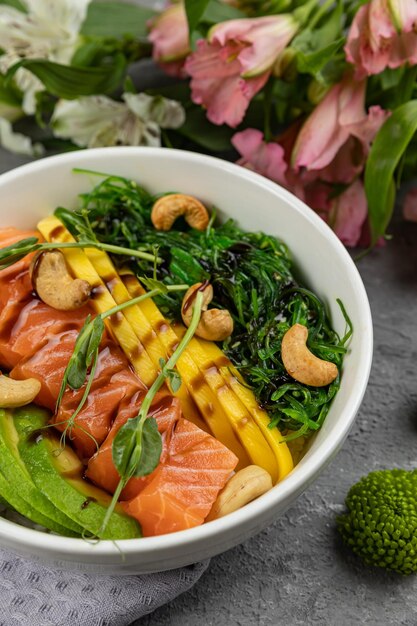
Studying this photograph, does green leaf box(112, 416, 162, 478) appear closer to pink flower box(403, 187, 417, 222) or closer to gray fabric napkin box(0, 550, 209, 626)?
gray fabric napkin box(0, 550, 209, 626)

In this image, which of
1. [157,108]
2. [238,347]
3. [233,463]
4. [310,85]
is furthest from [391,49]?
[233,463]

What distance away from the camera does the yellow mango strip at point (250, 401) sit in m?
2.28

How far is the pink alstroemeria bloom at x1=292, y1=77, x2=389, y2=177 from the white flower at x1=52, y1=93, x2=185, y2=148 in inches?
23.7

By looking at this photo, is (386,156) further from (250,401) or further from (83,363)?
(83,363)

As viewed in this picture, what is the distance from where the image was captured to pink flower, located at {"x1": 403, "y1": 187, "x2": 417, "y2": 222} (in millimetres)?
3416

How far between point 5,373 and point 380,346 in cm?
149

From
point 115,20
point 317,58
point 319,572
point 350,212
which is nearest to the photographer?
point 319,572

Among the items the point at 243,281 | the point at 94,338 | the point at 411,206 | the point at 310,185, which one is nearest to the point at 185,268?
the point at 243,281

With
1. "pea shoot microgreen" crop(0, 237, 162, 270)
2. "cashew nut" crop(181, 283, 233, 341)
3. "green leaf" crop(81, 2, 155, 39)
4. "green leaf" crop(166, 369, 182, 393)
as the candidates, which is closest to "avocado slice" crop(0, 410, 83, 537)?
"green leaf" crop(166, 369, 182, 393)

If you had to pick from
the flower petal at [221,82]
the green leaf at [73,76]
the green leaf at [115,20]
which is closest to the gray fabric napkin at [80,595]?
the flower petal at [221,82]

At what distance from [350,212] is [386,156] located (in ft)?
1.17

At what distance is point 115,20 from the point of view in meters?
3.66

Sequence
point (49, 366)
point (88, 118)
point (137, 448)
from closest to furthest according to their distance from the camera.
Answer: point (137, 448)
point (49, 366)
point (88, 118)

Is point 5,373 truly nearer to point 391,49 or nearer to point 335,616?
point 335,616
